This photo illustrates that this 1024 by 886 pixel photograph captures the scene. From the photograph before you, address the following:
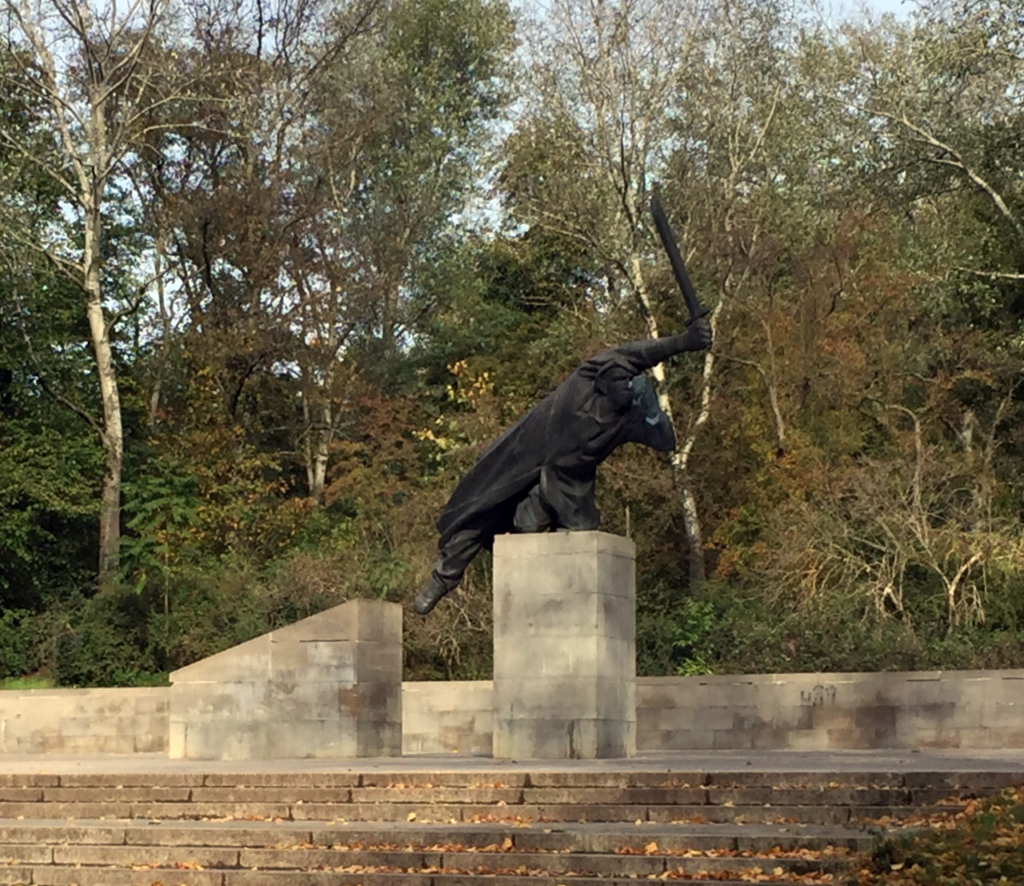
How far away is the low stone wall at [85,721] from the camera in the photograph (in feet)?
82.2

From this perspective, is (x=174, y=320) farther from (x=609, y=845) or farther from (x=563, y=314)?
(x=609, y=845)

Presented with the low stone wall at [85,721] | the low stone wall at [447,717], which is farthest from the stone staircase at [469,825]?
the low stone wall at [85,721]

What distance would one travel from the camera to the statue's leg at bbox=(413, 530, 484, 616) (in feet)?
64.1

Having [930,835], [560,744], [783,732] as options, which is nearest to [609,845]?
[930,835]

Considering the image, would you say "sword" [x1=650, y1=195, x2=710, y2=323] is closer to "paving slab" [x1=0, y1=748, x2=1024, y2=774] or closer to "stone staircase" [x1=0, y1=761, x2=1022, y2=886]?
"paving slab" [x1=0, y1=748, x2=1024, y2=774]

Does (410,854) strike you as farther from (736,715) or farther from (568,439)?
(736,715)

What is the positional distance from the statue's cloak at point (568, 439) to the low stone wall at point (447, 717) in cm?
512

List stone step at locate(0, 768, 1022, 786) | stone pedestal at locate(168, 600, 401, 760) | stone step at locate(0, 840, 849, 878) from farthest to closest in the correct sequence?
stone pedestal at locate(168, 600, 401, 760)
stone step at locate(0, 768, 1022, 786)
stone step at locate(0, 840, 849, 878)

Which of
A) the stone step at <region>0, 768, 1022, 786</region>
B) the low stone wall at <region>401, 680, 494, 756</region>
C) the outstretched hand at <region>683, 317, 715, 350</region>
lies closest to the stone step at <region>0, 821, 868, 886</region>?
the stone step at <region>0, 768, 1022, 786</region>

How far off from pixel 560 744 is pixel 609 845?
553 cm

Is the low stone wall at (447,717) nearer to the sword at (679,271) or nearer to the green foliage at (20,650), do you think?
the sword at (679,271)

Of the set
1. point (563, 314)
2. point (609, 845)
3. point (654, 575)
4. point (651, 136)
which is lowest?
point (609, 845)

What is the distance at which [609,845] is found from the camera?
12.4 m

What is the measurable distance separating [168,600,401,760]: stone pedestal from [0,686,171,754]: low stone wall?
3884 mm
